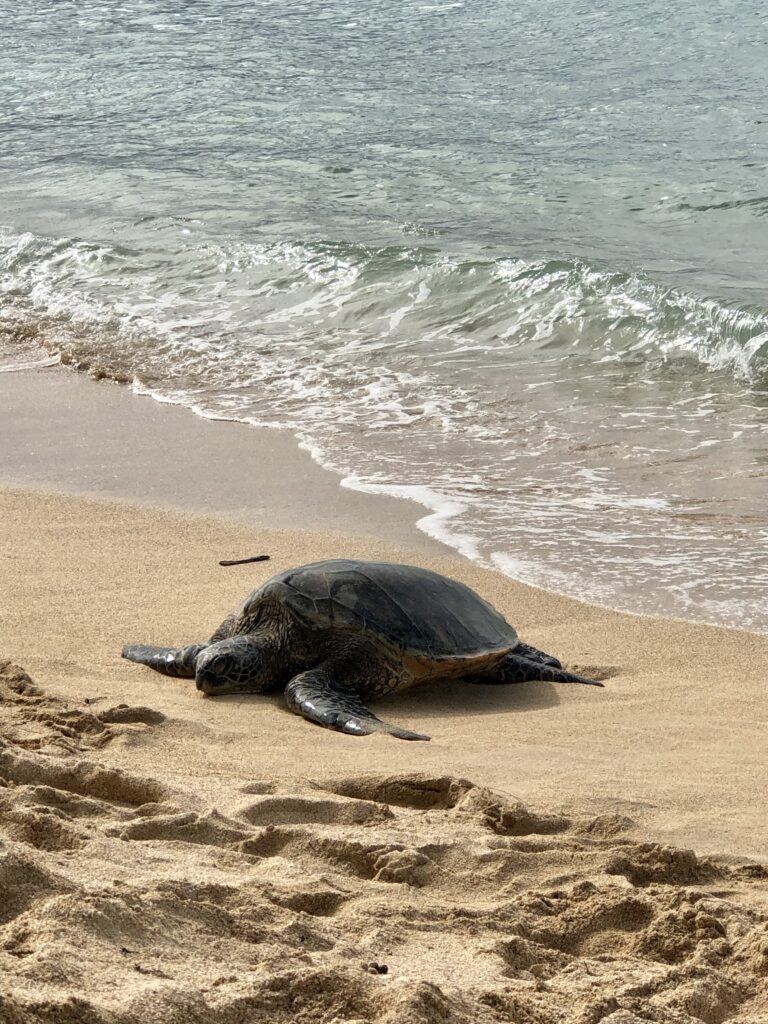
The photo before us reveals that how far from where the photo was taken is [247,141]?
17953 millimetres

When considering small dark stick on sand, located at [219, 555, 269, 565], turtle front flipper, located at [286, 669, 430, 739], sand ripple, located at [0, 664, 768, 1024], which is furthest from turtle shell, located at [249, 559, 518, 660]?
sand ripple, located at [0, 664, 768, 1024]

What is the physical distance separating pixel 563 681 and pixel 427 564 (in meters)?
1.38

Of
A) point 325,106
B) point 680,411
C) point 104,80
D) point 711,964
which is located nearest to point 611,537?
point 680,411

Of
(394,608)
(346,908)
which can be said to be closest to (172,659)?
(394,608)

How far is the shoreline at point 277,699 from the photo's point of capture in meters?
3.61

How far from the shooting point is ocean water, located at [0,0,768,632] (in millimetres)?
7086

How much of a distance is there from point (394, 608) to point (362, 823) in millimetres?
1670

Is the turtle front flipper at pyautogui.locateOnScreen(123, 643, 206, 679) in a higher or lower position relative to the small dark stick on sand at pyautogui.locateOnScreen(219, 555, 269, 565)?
lower

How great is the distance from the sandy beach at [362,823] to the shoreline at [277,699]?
0.6 inches

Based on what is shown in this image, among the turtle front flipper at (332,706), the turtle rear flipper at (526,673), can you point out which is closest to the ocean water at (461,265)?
the turtle rear flipper at (526,673)

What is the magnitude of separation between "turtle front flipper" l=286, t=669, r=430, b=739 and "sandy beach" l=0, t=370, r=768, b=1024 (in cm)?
8

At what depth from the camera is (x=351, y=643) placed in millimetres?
4617

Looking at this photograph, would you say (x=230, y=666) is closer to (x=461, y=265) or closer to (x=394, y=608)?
(x=394, y=608)

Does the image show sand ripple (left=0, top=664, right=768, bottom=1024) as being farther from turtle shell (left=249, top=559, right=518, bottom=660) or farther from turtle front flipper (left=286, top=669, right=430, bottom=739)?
turtle shell (left=249, top=559, right=518, bottom=660)
